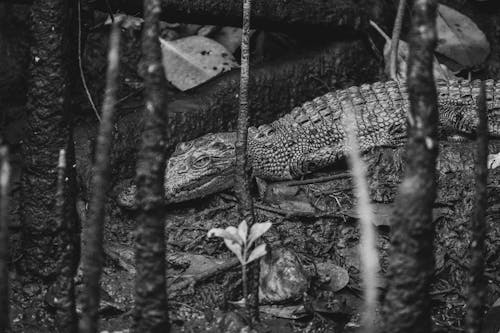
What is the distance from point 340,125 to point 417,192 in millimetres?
2790

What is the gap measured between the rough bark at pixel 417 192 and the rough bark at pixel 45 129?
5.89ft

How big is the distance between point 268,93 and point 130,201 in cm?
149

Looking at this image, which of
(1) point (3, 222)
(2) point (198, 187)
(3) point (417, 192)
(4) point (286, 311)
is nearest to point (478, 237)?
(3) point (417, 192)

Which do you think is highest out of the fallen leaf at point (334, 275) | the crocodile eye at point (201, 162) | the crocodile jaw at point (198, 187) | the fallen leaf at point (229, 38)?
the fallen leaf at point (229, 38)

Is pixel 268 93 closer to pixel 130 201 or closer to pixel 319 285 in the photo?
pixel 130 201

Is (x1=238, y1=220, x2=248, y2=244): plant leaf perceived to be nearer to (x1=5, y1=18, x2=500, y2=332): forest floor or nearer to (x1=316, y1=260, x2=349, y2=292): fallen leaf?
(x1=5, y1=18, x2=500, y2=332): forest floor

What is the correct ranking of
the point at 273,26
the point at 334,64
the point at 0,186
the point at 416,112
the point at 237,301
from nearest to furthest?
the point at 0,186
the point at 416,112
the point at 237,301
the point at 273,26
the point at 334,64

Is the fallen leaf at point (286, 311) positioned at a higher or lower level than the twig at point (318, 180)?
lower

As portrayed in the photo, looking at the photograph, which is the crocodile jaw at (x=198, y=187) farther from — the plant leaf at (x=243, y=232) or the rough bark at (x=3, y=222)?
the rough bark at (x=3, y=222)

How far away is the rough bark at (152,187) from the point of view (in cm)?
292

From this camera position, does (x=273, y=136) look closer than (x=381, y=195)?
No

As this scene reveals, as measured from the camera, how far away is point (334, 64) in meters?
5.95

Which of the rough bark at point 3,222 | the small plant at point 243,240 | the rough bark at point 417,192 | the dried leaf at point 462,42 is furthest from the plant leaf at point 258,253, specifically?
the dried leaf at point 462,42

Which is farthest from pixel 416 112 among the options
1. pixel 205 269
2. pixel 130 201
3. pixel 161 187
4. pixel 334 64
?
pixel 334 64
